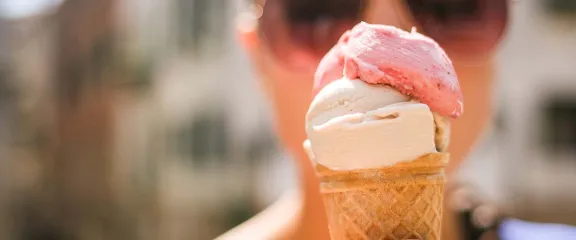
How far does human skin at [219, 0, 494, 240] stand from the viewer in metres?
0.99

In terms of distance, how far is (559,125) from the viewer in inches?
126

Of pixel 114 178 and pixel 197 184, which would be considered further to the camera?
pixel 197 184

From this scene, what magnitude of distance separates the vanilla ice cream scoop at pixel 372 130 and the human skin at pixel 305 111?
12.5 inches

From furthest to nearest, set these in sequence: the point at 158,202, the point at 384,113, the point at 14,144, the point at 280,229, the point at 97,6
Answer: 1. the point at 158,202
2. the point at 14,144
3. the point at 97,6
4. the point at 280,229
5. the point at 384,113

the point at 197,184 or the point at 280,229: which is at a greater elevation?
the point at 280,229

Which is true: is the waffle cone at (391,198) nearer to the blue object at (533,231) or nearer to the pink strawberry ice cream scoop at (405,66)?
the pink strawberry ice cream scoop at (405,66)

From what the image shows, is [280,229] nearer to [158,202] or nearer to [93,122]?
[93,122]

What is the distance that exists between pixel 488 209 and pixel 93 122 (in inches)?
70.5

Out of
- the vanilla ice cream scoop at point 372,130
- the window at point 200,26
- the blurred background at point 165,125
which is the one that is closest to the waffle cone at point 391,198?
the vanilla ice cream scoop at point 372,130

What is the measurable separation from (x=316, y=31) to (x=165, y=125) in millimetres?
2172

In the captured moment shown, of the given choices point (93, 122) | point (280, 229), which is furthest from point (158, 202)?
point (280, 229)

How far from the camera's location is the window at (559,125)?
3141 mm

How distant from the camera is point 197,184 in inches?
124

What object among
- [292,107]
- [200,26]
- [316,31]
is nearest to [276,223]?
[292,107]
